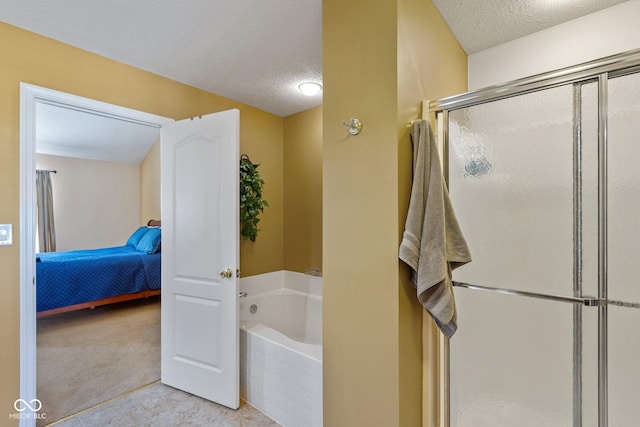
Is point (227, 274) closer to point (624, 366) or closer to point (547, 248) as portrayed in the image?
point (547, 248)

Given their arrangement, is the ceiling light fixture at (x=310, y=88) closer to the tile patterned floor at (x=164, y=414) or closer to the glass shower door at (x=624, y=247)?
the glass shower door at (x=624, y=247)

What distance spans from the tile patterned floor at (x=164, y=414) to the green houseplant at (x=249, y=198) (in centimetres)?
139

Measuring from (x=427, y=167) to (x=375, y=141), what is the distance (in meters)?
0.25

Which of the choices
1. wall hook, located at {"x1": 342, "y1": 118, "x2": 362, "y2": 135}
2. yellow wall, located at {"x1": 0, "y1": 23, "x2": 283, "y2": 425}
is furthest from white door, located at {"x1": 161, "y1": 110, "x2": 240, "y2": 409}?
wall hook, located at {"x1": 342, "y1": 118, "x2": 362, "y2": 135}

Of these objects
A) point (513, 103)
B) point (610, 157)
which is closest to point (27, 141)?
point (513, 103)

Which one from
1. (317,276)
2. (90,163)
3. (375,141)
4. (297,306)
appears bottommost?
(297,306)

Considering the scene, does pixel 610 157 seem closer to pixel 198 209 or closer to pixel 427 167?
pixel 427 167

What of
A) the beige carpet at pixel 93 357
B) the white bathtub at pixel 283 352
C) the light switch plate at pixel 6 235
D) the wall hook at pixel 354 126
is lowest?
the beige carpet at pixel 93 357

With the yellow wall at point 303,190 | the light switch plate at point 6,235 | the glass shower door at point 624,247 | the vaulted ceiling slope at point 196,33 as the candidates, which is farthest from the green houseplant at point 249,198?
the glass shower door at point 624,247

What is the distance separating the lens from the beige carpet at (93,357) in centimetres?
223

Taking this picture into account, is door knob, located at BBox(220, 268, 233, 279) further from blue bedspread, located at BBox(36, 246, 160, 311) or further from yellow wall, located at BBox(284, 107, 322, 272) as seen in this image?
blue bedspread, located at BBox(36, 246, 160, 311)

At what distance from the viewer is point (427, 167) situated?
131cm

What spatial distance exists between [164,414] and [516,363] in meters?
2.17

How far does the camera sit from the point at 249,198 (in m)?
2.84
